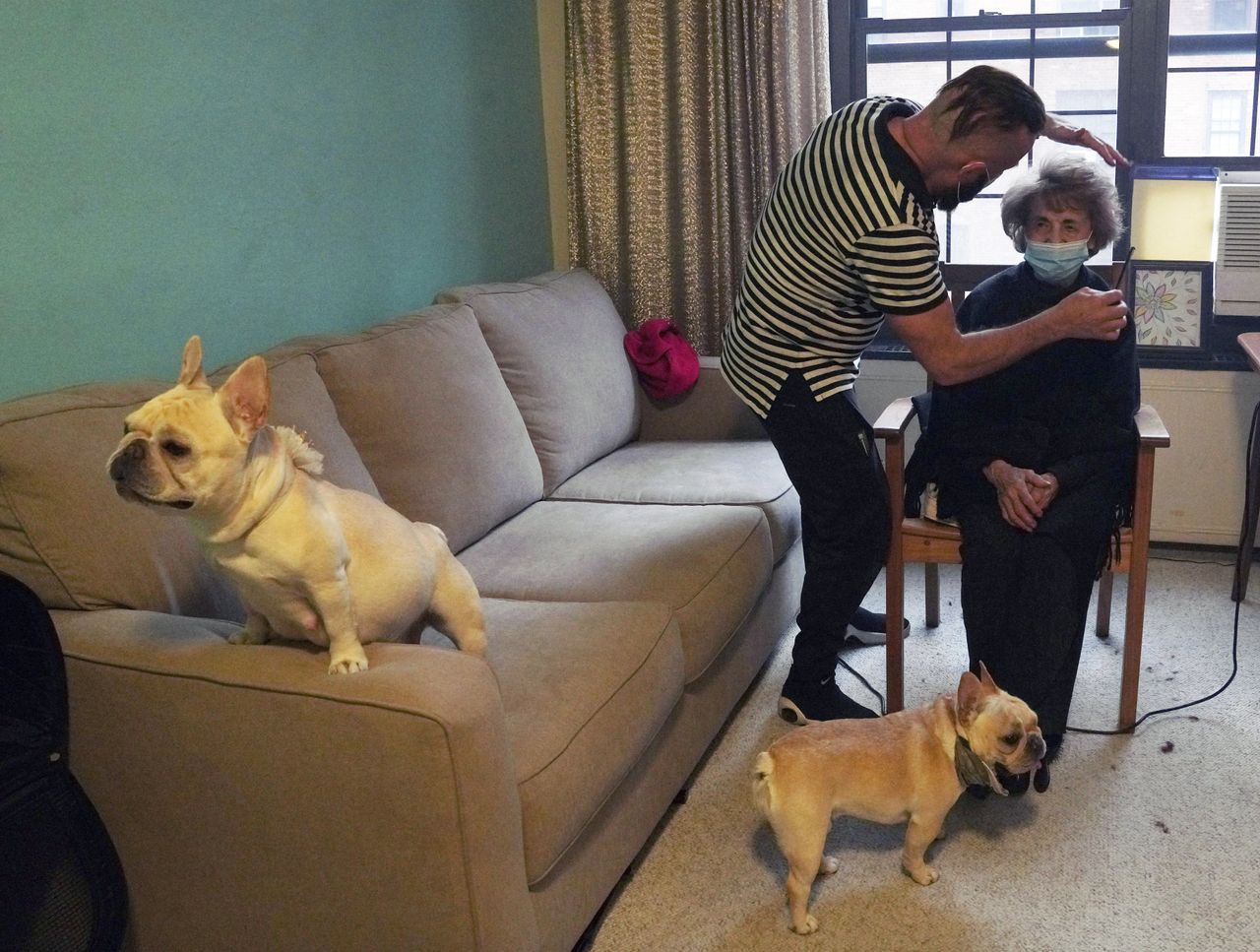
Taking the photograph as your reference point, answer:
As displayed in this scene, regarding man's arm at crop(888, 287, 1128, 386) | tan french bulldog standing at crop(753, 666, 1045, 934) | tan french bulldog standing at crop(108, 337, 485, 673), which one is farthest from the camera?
man's arm at crop(888, 287, 1128, 386)

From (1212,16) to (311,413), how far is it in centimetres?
267

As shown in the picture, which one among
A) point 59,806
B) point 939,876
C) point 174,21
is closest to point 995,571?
point 939,876

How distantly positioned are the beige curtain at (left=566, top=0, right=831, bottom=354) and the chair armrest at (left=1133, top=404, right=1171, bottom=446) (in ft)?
4.33

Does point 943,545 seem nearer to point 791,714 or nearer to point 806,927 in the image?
point 791,714

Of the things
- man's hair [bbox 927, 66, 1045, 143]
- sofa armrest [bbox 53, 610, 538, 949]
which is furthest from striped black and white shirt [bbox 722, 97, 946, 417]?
sofa armrest [bbox 53, 610, 538, 949]

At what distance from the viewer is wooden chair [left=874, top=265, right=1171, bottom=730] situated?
7.70ft

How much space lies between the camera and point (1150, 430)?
235 cm

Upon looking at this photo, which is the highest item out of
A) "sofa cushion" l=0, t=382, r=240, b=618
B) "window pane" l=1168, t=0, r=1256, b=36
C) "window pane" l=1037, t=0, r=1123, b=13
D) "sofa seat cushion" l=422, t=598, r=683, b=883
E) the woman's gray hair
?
"window pane" l=1037, t=0, r=1123, b=13

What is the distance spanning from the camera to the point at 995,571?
2.35m

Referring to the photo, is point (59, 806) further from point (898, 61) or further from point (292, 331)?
point (898, 61)

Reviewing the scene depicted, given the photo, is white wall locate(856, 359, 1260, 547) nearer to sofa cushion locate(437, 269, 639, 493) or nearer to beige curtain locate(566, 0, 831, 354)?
beige curtain locate(566, 0, 831, 354)

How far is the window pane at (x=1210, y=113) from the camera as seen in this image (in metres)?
3.29

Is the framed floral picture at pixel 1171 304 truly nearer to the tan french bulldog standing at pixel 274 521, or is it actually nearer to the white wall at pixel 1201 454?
the white wall at pixel 1201 454

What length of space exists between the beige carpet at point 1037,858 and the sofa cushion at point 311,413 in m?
0.84
